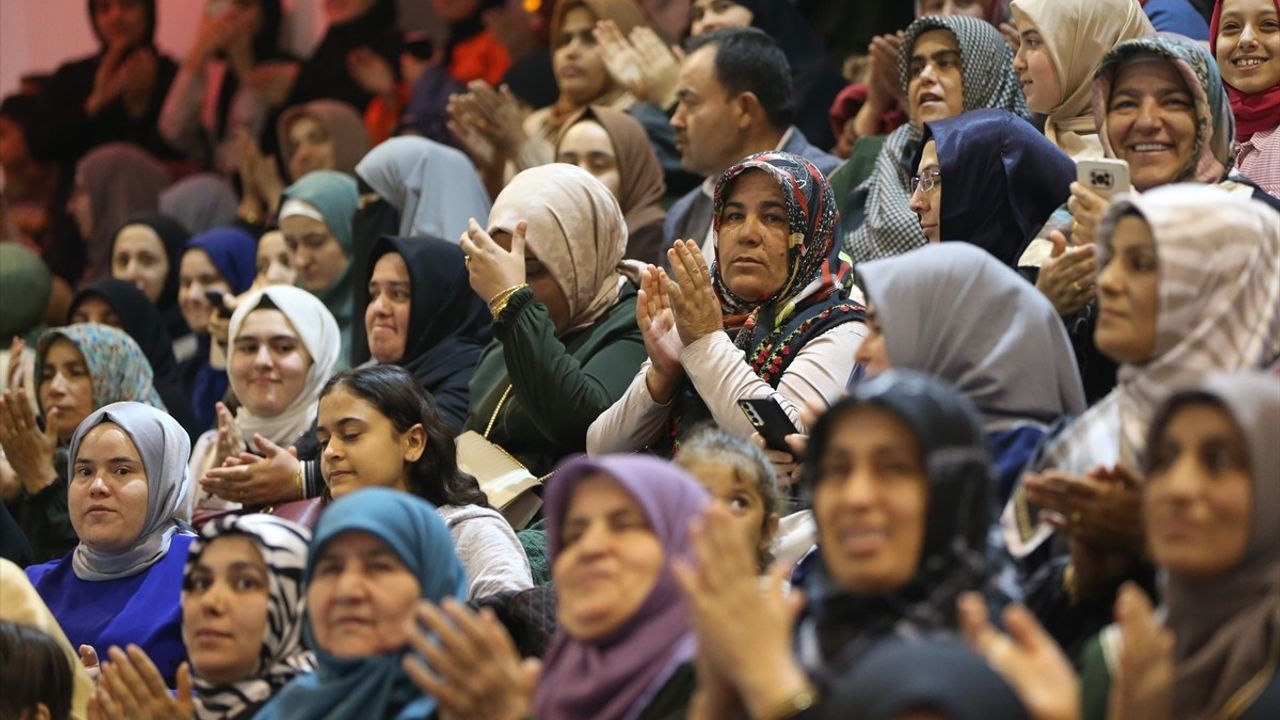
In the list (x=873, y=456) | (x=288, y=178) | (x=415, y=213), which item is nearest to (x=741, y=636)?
(x=873, y=456)

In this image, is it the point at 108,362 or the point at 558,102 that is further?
the point at 558,102

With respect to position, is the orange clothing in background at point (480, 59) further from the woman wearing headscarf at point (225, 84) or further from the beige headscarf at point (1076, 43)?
the beige headscarf at point (1076, 43)

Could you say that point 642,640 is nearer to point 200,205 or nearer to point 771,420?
point 771,420

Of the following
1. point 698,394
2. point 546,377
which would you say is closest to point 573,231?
point 546,377

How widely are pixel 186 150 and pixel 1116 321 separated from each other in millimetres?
7323

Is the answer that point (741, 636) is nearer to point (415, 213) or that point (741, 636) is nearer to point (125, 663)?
point (125, 663)

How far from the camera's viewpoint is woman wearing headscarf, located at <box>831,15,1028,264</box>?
5.62 m

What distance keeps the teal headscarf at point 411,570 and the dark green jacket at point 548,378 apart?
132cm

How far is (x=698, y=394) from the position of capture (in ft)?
15.0

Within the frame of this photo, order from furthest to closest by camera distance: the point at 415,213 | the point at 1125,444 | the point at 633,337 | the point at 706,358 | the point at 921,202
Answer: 1. the point at 415,213
2. the point at 633,337
3. the point at 921,202
4. the point at 706,358
5. the point at 1125,444

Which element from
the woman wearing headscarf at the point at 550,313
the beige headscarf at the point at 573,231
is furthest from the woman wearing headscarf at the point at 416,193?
the beige headscarf at the point at 573,231

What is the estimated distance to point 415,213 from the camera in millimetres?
7090

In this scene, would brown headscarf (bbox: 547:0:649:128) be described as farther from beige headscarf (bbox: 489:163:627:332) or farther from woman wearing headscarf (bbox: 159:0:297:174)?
woman wearing headscarf (bbox: 159:0:297:174)

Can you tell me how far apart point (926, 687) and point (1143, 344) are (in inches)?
41.2
